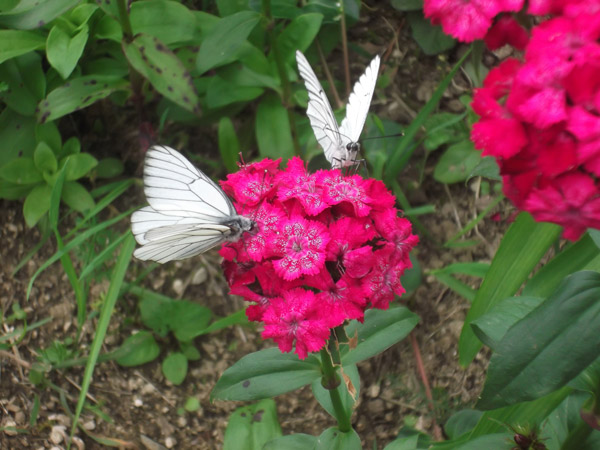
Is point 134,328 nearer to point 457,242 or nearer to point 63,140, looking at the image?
point 63,140

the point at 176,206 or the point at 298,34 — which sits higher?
the point at 298,34

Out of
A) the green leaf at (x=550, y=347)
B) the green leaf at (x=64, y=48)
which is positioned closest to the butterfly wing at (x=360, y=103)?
the green leaf at (x=550, y=347)

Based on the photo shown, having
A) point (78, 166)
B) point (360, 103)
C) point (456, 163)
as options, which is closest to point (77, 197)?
point (78, 166)

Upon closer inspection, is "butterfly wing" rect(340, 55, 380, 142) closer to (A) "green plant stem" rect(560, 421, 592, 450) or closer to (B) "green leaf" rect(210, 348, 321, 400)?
(B) "green leaf" rect(210, 348, 321, 400)

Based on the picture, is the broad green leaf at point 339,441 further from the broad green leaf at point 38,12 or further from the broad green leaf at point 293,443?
the broad green leaf at point 38,12

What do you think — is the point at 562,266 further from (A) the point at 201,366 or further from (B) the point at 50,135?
(B) the point at 50,135

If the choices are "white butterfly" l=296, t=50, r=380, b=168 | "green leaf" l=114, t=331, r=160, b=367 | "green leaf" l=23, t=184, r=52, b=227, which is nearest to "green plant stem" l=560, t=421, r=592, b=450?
"white butterfly" l=296, t=50, r=380, b=168

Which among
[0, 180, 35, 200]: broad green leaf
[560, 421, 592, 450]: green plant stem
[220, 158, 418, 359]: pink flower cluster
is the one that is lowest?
[560, 421, 592, 450]: green plant stem
